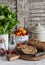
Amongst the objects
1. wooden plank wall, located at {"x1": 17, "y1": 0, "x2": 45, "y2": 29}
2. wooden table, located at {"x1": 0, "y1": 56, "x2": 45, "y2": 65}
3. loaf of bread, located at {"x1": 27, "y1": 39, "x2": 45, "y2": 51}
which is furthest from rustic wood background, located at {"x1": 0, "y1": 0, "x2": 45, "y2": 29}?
wooden table, located at {"x1": 0, "y1": 56, "x2": 45, "y2": 65}

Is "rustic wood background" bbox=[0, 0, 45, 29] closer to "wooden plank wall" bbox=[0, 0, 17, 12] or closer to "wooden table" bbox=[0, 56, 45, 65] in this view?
"wooden plank wall" bbox=[0, 0, 17, 12]

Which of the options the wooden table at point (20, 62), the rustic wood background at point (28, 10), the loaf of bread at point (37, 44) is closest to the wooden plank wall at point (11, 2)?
the rustic wood background at point (28, 10)

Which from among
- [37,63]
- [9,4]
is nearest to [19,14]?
[9,4]

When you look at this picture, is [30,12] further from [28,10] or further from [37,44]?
[37,44]

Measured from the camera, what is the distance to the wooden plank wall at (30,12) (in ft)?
5.36

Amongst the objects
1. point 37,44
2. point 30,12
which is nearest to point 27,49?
point 37,44

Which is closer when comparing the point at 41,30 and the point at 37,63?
the point at 37,63

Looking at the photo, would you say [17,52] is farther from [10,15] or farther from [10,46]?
[10,15]

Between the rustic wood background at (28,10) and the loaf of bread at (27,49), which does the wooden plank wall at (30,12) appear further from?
the loaf of bread at (27,49)

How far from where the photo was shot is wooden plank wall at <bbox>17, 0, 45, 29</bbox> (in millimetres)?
1634

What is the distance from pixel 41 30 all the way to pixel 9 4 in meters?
0.34

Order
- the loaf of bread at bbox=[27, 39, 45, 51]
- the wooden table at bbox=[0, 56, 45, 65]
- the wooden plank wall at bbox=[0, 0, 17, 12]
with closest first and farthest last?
the wooden table at bbox=[0, 56, 45, 65], the loaf of bread at bbox=[27, 39, 45, 51], the wooden plank wall at bbox=[0, 0, 17, 12]

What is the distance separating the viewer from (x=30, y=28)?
168 cm

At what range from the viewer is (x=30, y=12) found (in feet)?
5.42
